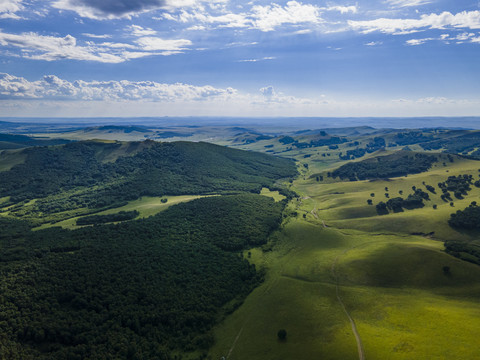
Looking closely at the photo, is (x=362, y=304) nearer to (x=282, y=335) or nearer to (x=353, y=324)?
(x=353, y=324)

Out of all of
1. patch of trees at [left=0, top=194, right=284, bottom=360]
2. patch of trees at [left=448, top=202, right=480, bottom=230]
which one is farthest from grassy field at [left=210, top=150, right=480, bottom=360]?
patch of trees at [left=0, top=194, right=284, bottom=360]

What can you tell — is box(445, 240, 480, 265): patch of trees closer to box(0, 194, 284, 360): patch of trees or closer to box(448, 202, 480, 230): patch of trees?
box(448, 202, 480, 230): patch of trees

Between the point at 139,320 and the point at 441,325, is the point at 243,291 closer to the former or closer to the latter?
the point at 139,320

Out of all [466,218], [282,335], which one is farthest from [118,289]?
[466,218]

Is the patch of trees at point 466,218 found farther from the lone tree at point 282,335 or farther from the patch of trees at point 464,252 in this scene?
the lone tree at point 282,335

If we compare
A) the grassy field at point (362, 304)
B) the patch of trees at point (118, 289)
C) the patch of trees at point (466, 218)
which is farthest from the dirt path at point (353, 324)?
the patch of trees at point (466, 218)
